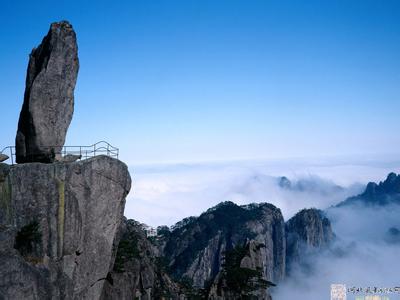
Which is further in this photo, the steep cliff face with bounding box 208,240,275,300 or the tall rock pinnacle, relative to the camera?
the steep cliff face with bounding box 208,240,275,300

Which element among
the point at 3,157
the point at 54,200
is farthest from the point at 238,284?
the point at 3,157

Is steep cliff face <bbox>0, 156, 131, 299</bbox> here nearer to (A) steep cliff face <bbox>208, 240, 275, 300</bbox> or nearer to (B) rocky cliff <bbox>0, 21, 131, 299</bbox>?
(B) rocky cliff <bbox>0, 21, 131, 299</bbox>

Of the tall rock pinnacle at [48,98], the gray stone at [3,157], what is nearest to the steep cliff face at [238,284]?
the tall rock pinnacle at [48,98]

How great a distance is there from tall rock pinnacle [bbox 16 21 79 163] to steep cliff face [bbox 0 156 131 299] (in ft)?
13.4

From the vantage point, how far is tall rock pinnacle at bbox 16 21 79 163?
42219mm

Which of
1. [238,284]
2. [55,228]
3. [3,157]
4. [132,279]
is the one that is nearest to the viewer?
[55,228]

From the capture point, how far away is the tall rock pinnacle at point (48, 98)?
4222cm

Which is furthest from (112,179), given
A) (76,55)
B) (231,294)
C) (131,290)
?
(231,294)

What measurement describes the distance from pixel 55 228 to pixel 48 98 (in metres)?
12.5

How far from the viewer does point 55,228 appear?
128ft

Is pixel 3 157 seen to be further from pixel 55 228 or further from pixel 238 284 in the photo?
pixel 238 284

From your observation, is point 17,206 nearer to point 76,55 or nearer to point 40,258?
point 40,258

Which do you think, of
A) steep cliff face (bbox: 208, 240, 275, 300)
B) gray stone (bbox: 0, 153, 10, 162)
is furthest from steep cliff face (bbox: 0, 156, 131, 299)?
steep cliff face (bbox: 208, 240, 275, 300)

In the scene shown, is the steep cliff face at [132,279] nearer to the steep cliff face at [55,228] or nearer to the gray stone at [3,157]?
the steep cliff face at [55,228]
